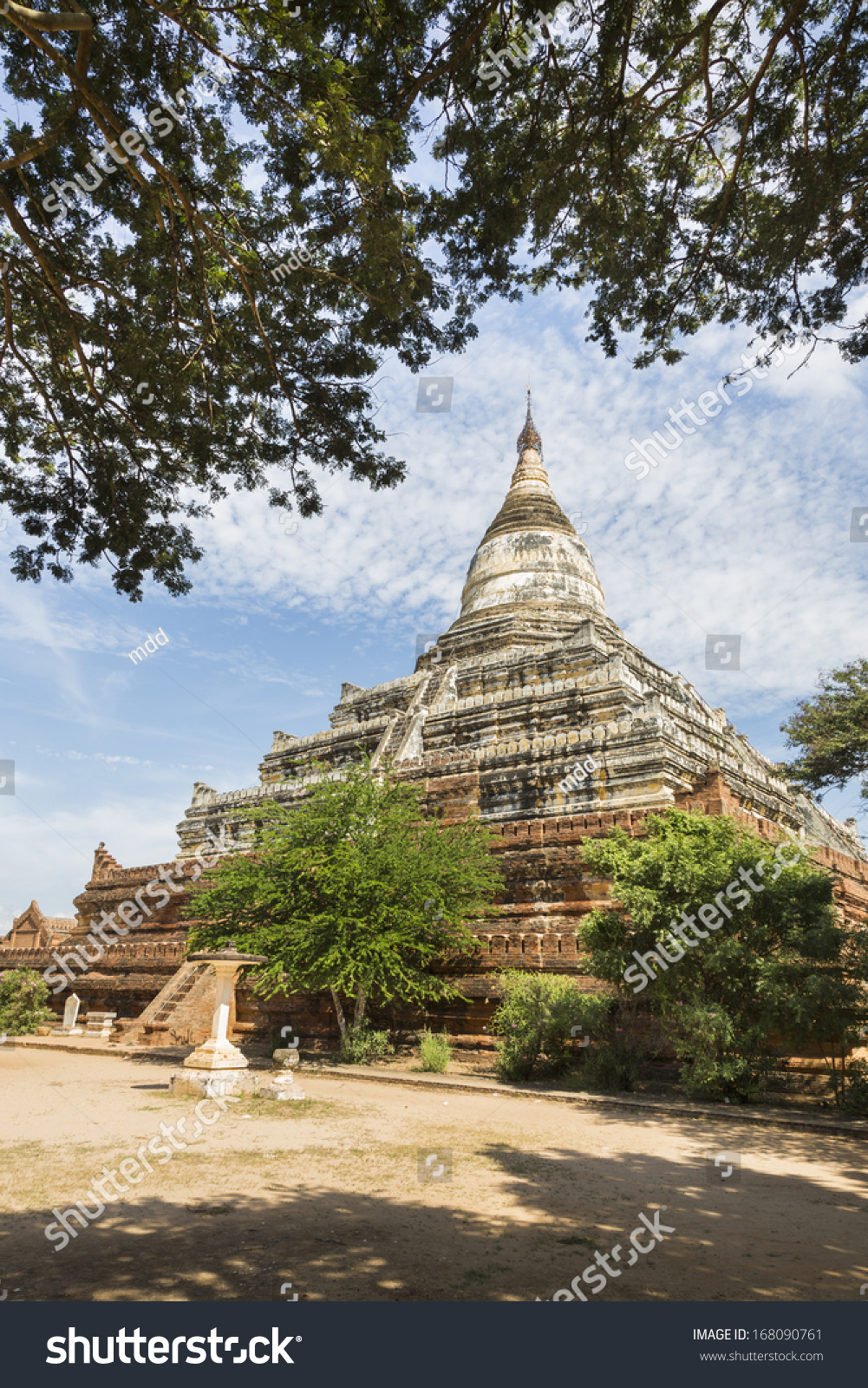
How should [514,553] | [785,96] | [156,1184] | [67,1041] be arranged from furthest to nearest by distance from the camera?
1. [514,553]
2. [67,1041]
3. [785,96]
4. [156,1184]

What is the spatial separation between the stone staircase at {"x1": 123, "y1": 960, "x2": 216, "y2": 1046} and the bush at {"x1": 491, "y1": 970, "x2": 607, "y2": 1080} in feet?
26.3

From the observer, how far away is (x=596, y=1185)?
6496mm

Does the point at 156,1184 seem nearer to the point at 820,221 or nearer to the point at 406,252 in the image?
the point at 406,252

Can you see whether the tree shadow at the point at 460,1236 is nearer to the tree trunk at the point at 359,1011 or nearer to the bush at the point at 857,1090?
the bush at the point at 857,1090

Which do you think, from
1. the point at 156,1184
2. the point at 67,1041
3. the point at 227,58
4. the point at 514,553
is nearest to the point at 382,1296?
the point at 156,1184

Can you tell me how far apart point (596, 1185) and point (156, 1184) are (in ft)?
11.7

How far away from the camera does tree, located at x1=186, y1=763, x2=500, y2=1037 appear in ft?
44.7

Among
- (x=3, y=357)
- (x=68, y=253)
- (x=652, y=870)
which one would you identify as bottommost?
(x=652, y=870)

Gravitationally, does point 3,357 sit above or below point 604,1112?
above

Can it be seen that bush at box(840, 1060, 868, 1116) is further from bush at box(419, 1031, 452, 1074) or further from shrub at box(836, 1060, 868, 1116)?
bush at box(419, 1031, 452, 1074)

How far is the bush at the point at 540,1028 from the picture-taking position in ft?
41.0

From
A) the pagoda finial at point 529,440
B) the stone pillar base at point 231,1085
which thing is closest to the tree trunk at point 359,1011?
the stone pillar base at point 231,1085
